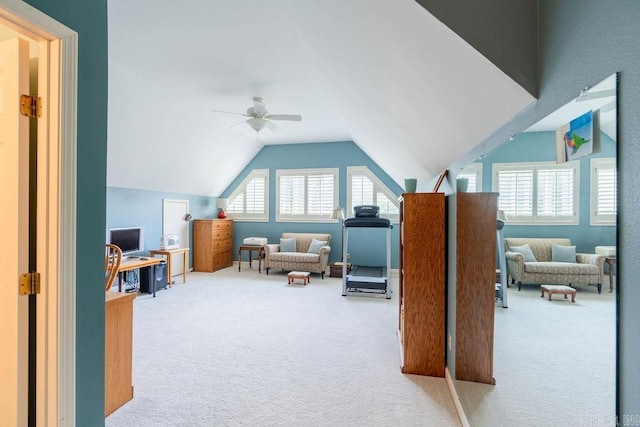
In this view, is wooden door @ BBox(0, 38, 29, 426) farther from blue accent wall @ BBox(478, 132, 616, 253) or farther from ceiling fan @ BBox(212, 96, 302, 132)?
ceiling fan @ BBox(212, 96, 302, 132)

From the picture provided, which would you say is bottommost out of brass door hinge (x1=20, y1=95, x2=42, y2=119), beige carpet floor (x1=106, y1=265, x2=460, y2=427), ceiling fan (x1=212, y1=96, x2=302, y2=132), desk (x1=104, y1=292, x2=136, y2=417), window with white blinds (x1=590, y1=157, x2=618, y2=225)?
beige carpet floor (x1=106, y1=265, x2=460, y2=427)

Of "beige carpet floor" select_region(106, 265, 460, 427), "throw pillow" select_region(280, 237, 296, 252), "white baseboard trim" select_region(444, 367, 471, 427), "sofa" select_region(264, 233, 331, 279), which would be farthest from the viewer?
"throw pillow" select_region(280, 237, 296, 252)

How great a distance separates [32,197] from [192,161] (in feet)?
16.5

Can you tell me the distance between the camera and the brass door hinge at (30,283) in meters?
1.25

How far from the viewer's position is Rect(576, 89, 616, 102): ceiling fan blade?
0.78m

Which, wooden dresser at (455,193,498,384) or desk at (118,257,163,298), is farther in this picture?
desk at (118,257,163,298)

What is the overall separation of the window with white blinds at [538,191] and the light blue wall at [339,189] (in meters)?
5.49

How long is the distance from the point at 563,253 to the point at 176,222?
679cm

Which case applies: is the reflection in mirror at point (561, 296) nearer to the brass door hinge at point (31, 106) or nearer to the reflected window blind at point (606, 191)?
the reflected window blind at point (606, 191)

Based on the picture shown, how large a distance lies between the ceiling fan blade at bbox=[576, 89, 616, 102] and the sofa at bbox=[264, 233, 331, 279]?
5.59 m

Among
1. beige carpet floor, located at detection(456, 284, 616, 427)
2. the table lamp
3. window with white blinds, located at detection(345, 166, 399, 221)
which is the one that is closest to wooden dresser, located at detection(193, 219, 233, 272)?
the table lamp

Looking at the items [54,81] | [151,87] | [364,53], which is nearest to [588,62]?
[364,53]

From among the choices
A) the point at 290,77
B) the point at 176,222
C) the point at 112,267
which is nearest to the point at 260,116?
the point at 290,77

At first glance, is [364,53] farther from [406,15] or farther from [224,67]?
[224,67]
